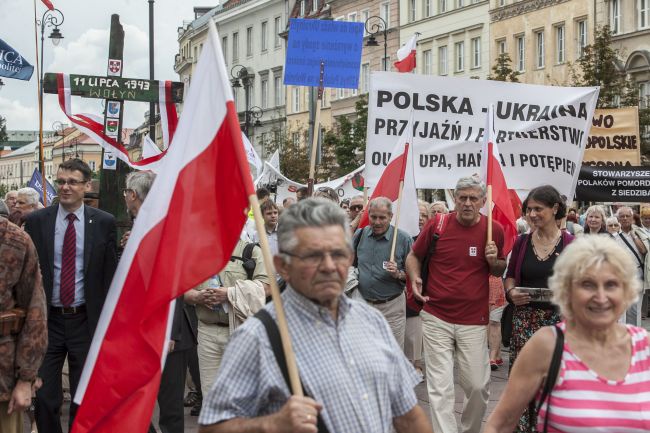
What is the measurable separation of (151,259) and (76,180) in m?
3.24

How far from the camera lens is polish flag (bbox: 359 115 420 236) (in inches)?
428

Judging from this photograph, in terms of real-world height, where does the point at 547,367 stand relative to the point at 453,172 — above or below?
below

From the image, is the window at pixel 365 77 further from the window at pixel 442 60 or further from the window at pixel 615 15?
the window at pixel 615 15

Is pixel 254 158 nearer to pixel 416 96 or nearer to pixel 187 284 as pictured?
pixel 416 96

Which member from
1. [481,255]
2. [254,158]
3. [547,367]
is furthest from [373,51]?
[547,367]

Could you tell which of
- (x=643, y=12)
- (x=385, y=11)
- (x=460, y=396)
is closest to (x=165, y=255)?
(x=460, y=396)

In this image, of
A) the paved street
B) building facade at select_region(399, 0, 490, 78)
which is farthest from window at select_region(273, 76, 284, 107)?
the paved street

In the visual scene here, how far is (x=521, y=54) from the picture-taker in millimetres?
51062

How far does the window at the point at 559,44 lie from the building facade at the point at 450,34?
4.70m

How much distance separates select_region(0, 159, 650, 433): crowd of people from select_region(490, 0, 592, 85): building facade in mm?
37549

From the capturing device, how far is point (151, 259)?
4.17 meters

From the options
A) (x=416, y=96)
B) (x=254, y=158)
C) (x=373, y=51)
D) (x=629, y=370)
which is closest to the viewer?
(x=629, y=370)

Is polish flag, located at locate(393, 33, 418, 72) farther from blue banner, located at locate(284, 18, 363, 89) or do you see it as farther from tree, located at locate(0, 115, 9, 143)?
tree, located at locate(0, 115, 9, 143)

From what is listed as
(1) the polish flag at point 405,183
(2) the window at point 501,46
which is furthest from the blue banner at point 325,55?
(2) the window at point 501,46
